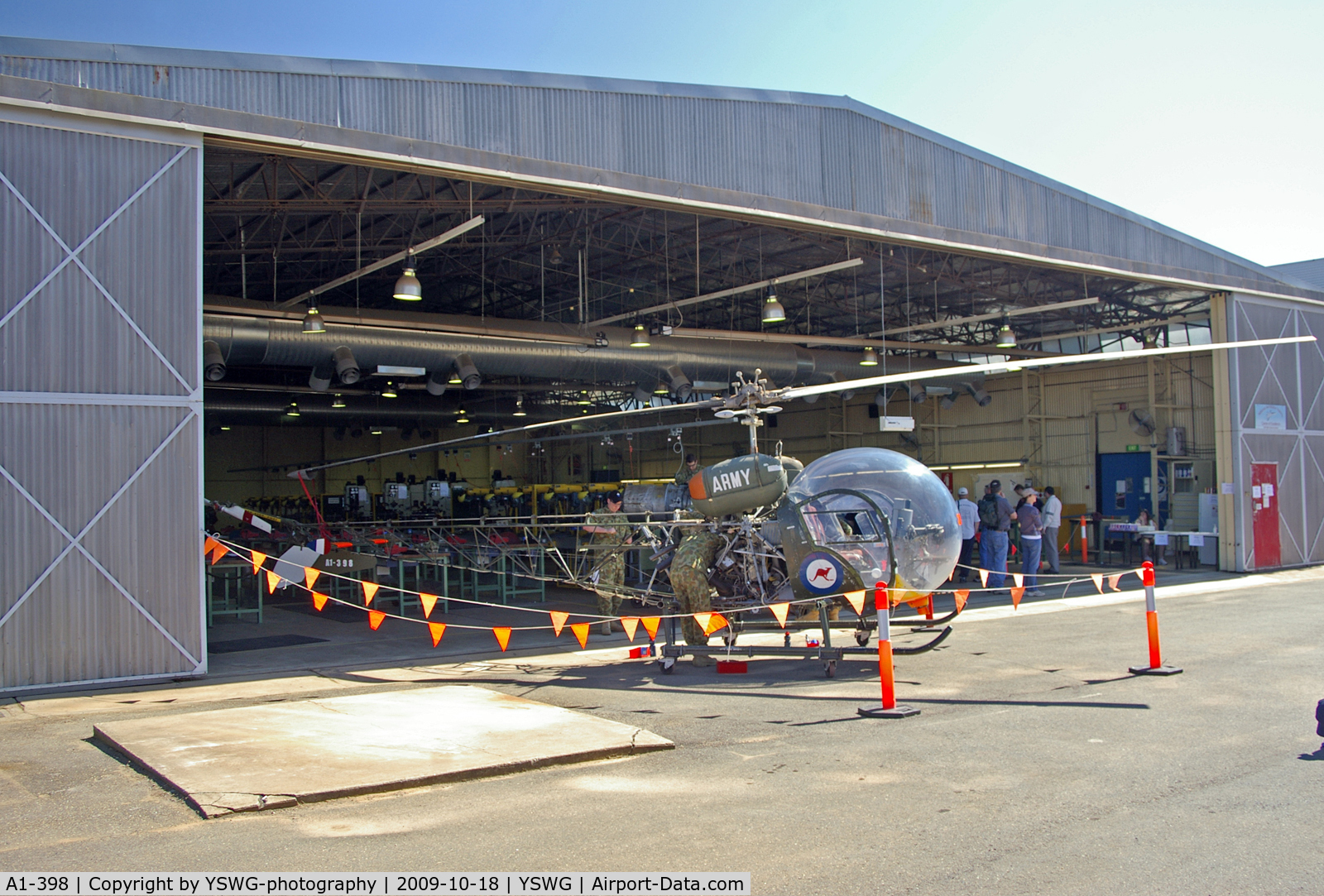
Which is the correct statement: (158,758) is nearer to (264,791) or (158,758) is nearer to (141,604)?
(264,791)

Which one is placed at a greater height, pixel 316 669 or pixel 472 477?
Answer: pixel 472 477

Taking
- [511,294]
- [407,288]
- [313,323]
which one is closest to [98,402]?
[407,288]

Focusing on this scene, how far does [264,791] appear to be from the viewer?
18.6 ft

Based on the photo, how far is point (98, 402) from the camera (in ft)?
32.2

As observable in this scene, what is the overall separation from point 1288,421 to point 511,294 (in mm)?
18435

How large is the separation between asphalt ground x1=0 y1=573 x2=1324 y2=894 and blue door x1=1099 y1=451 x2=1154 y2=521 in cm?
1730

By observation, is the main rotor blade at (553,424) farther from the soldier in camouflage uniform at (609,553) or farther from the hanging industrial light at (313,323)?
the hanging industrial light at (313,323)

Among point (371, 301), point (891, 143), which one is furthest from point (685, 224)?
point (371, 301)

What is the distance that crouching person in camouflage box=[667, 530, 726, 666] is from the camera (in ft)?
34.1

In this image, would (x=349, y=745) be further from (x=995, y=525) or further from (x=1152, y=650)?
(x=995, y=525)

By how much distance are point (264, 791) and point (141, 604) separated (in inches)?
207

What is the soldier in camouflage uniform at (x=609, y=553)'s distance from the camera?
12.4m

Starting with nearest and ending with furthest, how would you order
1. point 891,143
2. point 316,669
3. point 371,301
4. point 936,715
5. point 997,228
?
point 936,715 → point 316,669 → point 891,143 → point 997,228 → point 371,301

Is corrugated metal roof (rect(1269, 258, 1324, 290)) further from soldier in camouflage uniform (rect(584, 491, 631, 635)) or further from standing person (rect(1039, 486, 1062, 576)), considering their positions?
soldier in camouflage uniform (rect(584, 491, 631, 635))
